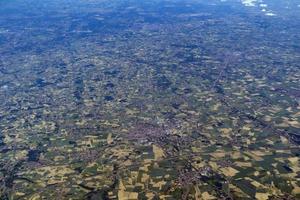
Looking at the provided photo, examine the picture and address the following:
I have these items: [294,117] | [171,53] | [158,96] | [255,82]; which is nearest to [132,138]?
[158,96]

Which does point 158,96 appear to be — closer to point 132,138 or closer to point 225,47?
point 132,138

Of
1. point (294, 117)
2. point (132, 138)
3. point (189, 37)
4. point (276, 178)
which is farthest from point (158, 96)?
point (189, 37)

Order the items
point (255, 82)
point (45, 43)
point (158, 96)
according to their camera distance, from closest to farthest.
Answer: point (158, 96) → point (255, 82) → point (45, 43)

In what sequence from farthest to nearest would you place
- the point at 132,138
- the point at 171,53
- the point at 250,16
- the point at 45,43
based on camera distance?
the point at 250,16
the point at 45,43
the point at 171,53
the point at 132,138

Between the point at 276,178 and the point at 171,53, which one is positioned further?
the point at 171,53

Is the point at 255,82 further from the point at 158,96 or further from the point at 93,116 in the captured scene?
the point at 93,116

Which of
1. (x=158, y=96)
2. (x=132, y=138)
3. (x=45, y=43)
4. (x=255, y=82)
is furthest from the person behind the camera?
(x=45, y=43)
